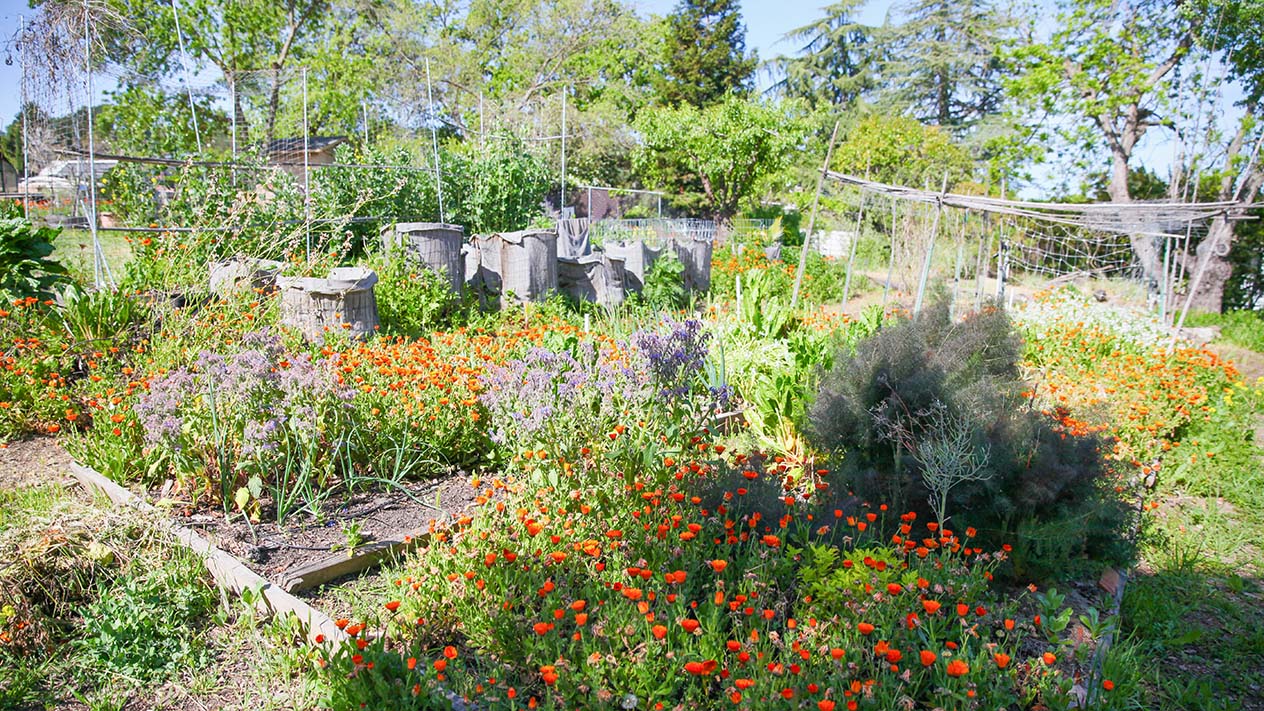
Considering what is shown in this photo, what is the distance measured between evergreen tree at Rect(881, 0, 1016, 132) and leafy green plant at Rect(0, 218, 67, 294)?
25.6 metres

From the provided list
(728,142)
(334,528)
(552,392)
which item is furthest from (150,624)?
(728,142)

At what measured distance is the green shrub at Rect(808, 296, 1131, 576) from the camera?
2854mm

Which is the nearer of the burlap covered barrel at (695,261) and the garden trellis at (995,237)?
the garden trellis at (995,237)

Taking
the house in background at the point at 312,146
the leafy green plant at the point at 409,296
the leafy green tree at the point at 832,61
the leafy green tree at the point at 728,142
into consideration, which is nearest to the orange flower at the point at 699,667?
the leafy green plant at the point at 409,296

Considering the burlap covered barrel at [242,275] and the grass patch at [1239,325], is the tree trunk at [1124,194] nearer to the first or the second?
the grass patch at [1239,325]

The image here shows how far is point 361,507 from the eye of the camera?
10.6 feet

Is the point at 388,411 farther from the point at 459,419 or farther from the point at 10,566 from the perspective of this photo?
the point at 10,566

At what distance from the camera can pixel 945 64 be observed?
25172mm

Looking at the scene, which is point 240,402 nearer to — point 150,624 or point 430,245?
point 150,624

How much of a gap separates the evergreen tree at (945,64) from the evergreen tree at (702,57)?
5.36 meters

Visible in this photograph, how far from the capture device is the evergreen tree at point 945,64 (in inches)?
975

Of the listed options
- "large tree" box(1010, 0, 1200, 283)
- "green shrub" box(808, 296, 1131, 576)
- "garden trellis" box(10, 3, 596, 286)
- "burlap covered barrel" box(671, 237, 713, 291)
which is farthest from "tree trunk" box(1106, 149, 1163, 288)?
"green shrub" box(808, 296, 1131, 576)

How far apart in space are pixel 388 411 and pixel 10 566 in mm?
1545

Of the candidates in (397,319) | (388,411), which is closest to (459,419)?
(388,411)
